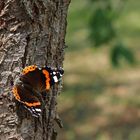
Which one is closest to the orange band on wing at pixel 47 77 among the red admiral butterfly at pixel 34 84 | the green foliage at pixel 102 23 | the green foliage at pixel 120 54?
the red admiral butterfly at pixel 34 84

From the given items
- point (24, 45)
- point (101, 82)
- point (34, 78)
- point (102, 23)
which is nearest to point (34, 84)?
point (34, 78)

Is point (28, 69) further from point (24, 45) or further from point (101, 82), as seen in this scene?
point (101, 82)

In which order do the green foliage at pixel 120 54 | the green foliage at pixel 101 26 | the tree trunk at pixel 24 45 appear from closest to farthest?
the tree trunk at pixel 24 45, the green foliage at pixel 101 26, the green foliage at pixel 120 54

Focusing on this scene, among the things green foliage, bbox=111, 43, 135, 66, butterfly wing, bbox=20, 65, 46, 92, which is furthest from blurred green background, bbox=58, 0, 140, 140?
butterfly wing, bbox=20, 65, 46, 92

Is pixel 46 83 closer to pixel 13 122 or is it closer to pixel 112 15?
pixel 13 122

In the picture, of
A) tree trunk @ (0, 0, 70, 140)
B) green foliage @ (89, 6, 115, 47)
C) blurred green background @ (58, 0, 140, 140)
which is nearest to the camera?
tree trunk @ (0, 0, 70, 140)

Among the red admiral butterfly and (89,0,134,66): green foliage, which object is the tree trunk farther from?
(89,0,134,66): green foliage

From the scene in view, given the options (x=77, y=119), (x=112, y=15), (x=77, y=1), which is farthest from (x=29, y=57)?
(x=77, y=1)

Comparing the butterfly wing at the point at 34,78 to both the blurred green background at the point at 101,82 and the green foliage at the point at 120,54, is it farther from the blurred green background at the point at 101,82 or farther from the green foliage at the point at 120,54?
the green foliage at the point at 120,54
